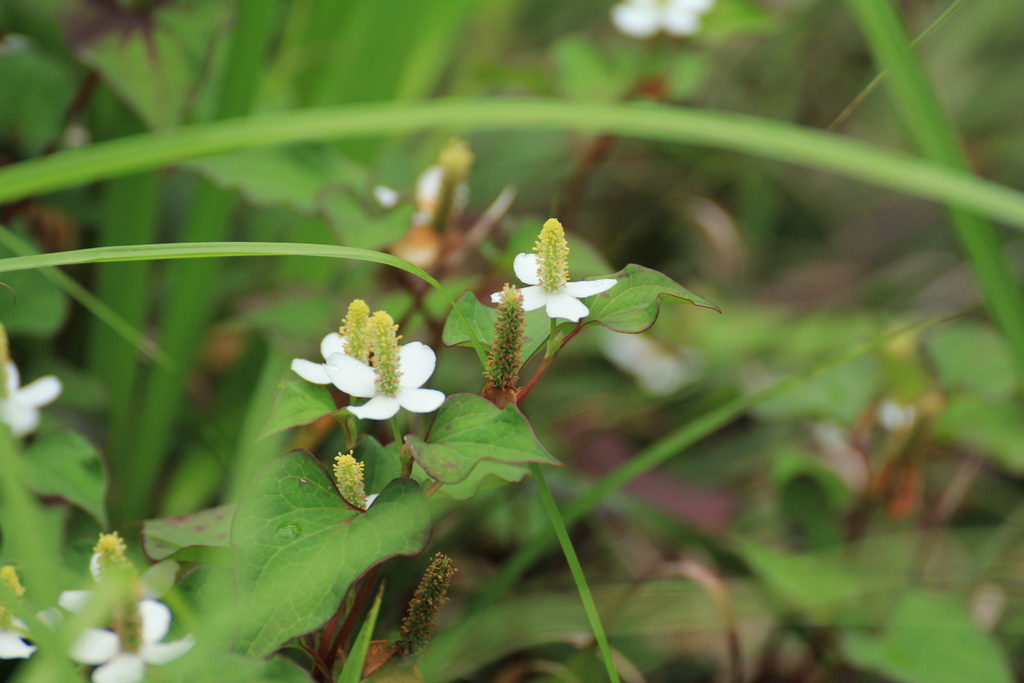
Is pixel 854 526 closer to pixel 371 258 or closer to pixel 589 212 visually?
pixel 371 258

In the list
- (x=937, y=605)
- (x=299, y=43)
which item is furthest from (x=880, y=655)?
(x=299, y=43)

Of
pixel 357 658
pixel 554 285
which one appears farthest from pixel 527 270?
pixel 357 658

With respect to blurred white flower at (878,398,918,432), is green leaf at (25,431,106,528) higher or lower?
lower

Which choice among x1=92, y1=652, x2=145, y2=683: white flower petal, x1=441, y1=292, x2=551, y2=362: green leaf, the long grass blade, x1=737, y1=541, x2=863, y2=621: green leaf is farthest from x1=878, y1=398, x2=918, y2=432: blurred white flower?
x1=92, y1=652, x2=145, y2=683: white flower petal

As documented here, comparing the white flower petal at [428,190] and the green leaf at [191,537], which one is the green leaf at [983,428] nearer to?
the white flower petal at [428,190]

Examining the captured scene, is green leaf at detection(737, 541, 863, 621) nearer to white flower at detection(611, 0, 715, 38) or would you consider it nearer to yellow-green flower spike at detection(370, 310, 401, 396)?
yellow-green flower spike at detection(370, 310, 401, 396)

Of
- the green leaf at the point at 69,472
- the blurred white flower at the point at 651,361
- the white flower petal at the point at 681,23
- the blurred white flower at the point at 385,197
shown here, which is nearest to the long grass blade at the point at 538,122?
the green leaf at the point at 69,472

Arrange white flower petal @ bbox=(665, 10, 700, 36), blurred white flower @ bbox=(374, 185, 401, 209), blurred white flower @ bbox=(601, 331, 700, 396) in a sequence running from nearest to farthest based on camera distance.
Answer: blurred white flower @ bbox=(374, 185, 401, 209), white flower petal @ bbox=(665, 10, 700, 36), blurred white flower @ bbox=(601, 331, 700, 396)

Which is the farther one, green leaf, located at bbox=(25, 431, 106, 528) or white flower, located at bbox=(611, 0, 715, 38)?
white flower, located at bbox=(611, 0, 715, 38)
